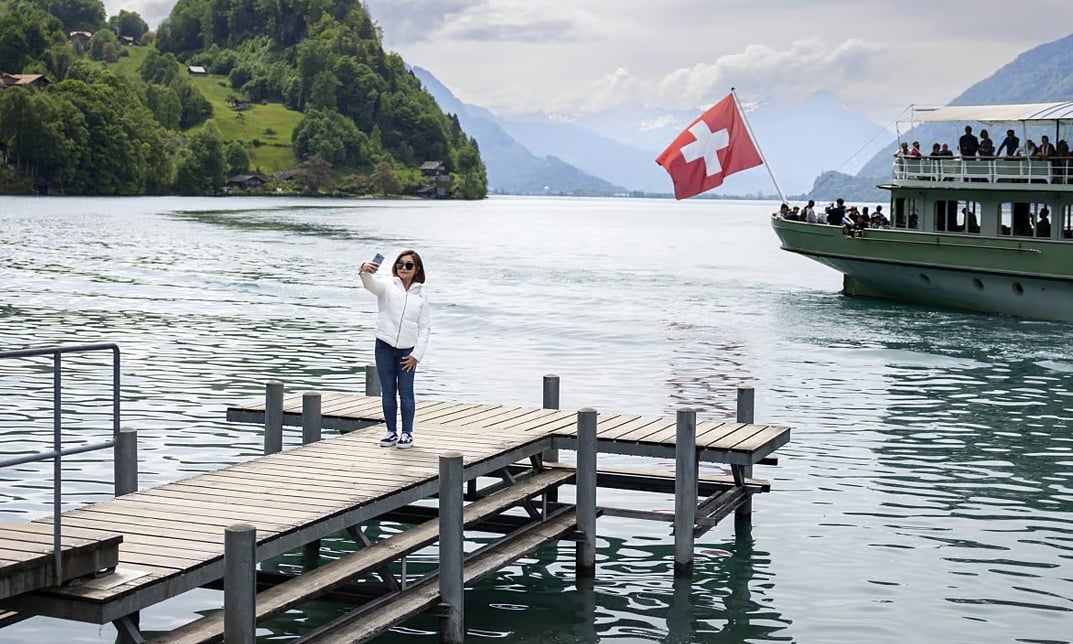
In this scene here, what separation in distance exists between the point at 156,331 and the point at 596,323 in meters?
14.9

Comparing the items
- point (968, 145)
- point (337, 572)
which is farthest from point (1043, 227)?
point (337, 572)

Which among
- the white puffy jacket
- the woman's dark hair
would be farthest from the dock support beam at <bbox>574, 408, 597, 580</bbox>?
the woman's dark hair

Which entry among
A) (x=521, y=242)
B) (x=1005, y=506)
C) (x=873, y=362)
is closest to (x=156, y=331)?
(x=873, y=362)

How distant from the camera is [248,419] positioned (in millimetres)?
15797

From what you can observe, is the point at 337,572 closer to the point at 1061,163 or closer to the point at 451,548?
the point at 451,548

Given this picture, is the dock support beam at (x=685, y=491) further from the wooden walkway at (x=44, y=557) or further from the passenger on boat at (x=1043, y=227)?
the passenger on boat at (x=1043, y=227)

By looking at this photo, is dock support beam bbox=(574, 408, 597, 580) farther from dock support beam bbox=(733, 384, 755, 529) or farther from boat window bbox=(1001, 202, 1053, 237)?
boat window bbox=(1001, 202, 1053, 237)

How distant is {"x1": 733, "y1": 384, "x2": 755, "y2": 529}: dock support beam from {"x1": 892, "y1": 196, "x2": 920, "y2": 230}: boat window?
3512 cm

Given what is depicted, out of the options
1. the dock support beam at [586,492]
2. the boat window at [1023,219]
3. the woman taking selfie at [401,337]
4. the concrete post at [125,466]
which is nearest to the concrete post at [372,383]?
the woman taking selfie at [401,337]

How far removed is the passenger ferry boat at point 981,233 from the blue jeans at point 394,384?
34555 millimetres

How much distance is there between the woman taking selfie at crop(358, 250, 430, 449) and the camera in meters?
14.1

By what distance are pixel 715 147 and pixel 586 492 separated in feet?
114

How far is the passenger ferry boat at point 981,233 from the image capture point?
1766 inches

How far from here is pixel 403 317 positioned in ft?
46.3
